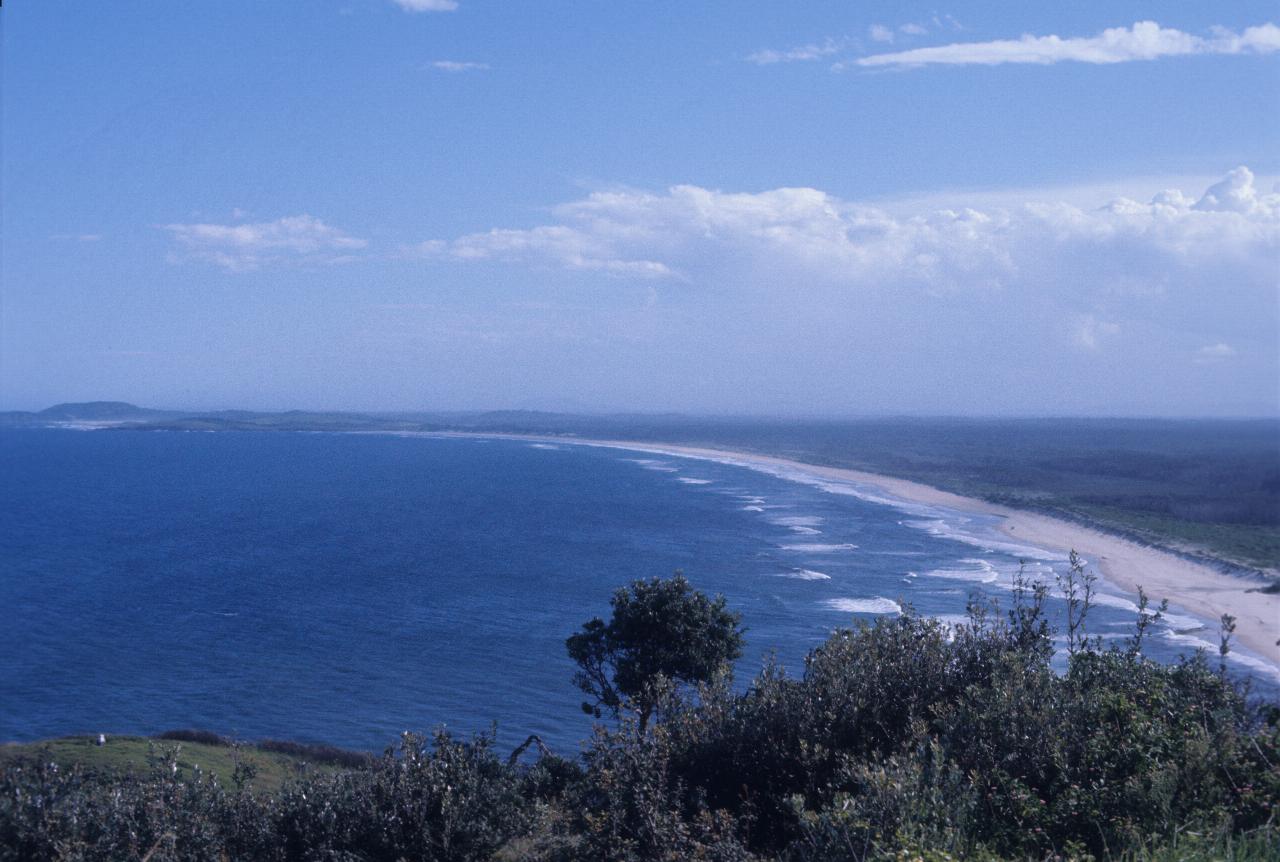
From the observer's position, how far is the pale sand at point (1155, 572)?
37.1 meters

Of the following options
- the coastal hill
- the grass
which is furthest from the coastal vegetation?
the coastal hill

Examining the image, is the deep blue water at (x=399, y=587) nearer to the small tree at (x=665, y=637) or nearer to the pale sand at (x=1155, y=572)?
the pale sand at (x=1155, y=572)

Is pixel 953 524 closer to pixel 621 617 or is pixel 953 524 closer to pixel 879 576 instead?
pixel 879 576

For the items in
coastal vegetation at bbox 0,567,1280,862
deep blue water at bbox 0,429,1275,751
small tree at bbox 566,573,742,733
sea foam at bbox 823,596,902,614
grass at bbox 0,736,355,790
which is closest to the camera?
coastal vegetation at bbox 0,567,1280,862

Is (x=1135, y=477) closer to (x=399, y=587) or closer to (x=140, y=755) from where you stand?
(x=399, y=587)

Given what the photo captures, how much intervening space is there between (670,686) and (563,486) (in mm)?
82602

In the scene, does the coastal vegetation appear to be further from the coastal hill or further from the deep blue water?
the coastal hill

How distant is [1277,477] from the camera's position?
151 feet

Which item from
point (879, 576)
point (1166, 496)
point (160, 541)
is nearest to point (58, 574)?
point (160, 541)

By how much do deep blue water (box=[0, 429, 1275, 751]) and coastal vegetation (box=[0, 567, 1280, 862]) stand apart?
176 centimetres

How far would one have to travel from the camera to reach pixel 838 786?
21.6 ft

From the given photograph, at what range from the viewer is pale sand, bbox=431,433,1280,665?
3706 centimetres

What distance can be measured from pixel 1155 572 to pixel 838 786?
4820 cm

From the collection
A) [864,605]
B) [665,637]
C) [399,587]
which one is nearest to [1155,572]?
[864,605]
